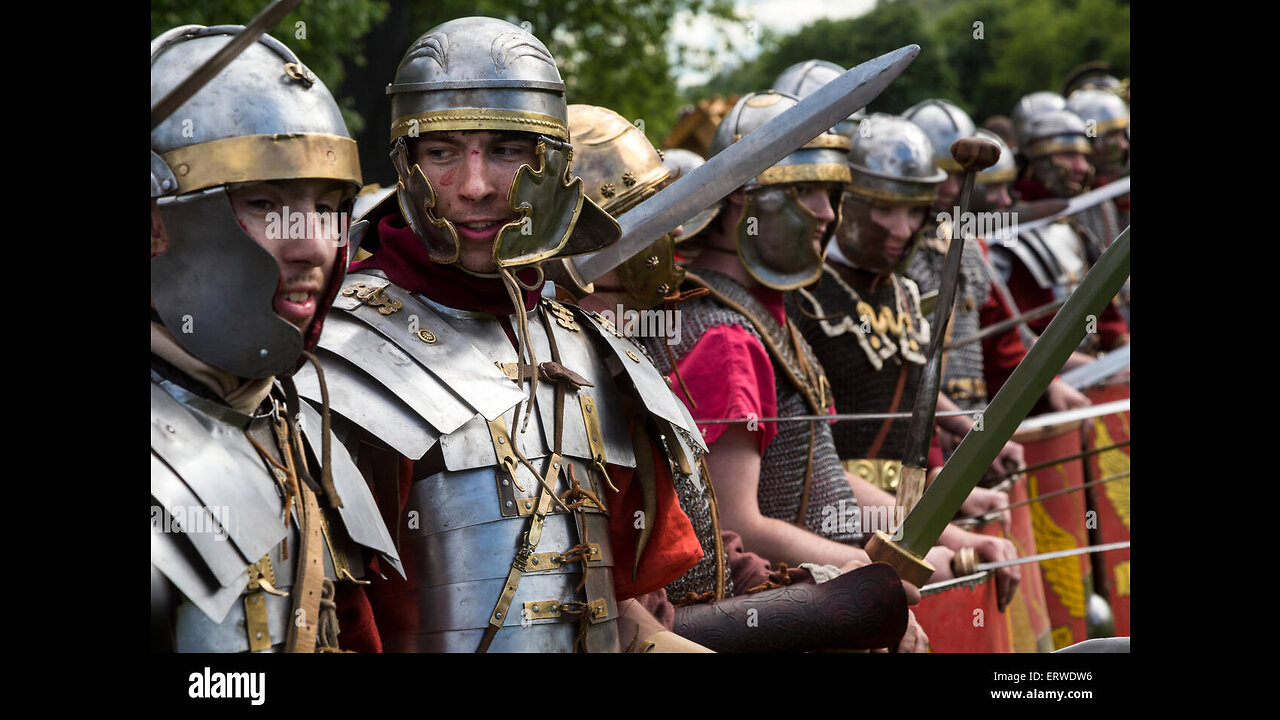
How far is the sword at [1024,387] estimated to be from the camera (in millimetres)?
3871

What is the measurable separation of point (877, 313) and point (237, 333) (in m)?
4.07

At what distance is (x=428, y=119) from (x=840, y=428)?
3005 millimetres

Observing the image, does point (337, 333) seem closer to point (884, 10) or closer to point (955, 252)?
point (955, 252)

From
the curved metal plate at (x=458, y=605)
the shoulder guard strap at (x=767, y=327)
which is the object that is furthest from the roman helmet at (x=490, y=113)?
the shoulder guard strap at (x=767, y=327)

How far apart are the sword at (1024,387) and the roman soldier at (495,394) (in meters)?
0.61

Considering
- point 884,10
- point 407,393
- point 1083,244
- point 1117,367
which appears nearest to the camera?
point 407,393

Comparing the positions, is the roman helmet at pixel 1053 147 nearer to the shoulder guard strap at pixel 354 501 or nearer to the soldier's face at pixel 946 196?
the soldier's face at pixel 946 196

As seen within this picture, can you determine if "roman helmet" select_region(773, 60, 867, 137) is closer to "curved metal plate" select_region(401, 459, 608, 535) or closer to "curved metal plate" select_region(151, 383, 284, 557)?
"curved metal plate" select_region(401, 459, 608, 535)

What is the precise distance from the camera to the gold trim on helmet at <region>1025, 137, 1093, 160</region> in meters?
11.1

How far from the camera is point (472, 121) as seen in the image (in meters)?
3.60

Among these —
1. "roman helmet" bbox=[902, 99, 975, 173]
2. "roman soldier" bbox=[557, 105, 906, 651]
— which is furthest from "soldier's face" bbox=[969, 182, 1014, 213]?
"roman soldier" bbox=[557, 105, 906, 651]

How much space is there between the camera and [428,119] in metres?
3.62

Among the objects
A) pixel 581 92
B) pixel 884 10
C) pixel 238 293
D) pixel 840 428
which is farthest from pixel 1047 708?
pixel 884 10
